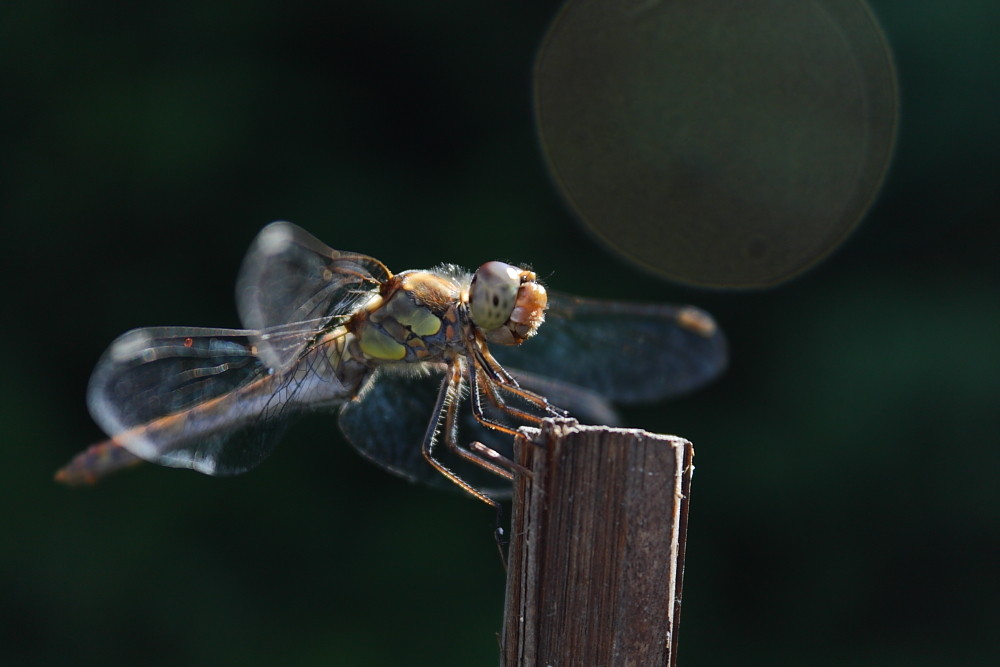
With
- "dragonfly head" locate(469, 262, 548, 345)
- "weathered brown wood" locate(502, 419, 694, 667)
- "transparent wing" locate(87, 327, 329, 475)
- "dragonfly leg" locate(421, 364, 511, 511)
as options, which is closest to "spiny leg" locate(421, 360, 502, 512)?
"dragonfly leg" locate(421, 364, 511, 511)

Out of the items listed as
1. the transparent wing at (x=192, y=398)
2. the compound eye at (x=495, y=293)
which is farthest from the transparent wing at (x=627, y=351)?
the transparent wing at (x=192, y=398)

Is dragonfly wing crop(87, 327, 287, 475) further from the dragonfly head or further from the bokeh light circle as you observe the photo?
the bokeh light circle

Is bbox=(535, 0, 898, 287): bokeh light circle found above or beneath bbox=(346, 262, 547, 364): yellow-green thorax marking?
above

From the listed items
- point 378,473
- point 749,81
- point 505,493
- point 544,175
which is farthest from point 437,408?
point 749,81

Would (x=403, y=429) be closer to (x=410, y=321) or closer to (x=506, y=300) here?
(x=410, y=321)

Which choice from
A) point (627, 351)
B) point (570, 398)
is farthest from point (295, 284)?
point (627, 351)

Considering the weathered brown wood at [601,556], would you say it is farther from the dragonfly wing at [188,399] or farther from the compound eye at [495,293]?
the dragonfly wing at [188,399]
